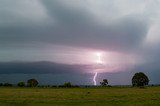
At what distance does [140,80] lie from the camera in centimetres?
19262

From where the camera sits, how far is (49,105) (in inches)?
1988

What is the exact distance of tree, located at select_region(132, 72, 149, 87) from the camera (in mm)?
191462

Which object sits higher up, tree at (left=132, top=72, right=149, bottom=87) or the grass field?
tree at (left=132, top=72, right=149, bottom=87)

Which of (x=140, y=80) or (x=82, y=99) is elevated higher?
(x=140, y=80)

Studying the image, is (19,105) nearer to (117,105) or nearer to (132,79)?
(117,105)

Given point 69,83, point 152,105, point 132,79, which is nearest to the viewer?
point 152,105

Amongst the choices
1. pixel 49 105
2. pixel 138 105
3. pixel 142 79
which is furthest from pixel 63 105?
pixel 142 79

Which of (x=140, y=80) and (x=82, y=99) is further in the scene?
(x=140, y=80)

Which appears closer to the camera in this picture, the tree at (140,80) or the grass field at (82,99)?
the grass field at (82,99)

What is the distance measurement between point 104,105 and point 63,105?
6.84m

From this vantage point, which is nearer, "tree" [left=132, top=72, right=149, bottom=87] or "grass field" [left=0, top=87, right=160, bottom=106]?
"grass field" [left=0, top=87, right=160, bottom=106]

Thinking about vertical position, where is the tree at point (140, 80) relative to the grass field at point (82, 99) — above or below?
above

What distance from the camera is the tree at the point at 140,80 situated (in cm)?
19146

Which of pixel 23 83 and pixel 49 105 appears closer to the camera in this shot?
pixel 49 105
